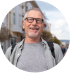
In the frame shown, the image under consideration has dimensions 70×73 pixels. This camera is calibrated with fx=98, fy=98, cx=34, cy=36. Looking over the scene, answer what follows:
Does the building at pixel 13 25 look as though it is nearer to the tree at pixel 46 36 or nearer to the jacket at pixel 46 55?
the jacket at pixel 46 55

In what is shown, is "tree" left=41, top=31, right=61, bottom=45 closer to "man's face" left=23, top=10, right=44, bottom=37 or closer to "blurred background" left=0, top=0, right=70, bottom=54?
"blurred background" left=0, top=0, right=70, bottom=54

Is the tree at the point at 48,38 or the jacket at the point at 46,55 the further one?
the tree at the point at 48,38

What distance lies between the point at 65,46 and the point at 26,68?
1.23 meters

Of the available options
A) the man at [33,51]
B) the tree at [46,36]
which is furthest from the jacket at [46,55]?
the tree at [46,36]

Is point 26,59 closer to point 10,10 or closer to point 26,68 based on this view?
point 26,68

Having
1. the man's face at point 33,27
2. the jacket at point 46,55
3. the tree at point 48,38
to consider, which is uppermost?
the man's face at point 33,27

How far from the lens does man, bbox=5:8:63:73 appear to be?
7.43ft

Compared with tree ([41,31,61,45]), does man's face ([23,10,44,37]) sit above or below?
above

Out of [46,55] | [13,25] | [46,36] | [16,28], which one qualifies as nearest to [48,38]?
[46,36]

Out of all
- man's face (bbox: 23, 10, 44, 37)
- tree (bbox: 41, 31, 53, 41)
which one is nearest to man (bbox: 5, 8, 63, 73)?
man's face (bbox: 23, 10, 44, 37)

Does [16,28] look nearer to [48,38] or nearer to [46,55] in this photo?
[48,38]

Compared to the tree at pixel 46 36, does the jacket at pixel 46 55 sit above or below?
below

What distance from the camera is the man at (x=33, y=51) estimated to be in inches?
89.2

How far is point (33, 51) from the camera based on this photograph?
2.32 meters
